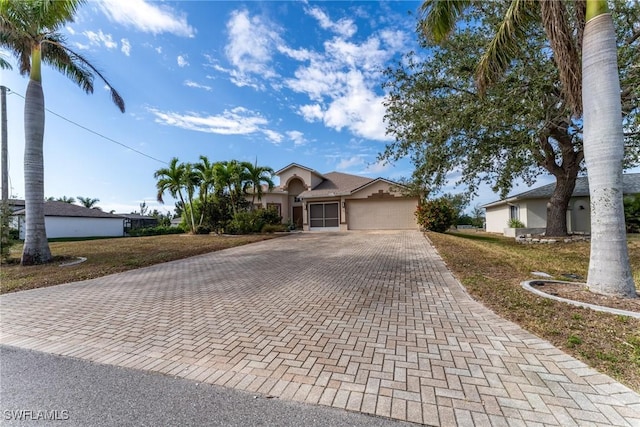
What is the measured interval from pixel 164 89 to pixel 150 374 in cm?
1624

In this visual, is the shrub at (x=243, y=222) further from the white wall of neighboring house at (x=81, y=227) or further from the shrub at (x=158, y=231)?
the white wall of neighboring house at (x=81, y=227)

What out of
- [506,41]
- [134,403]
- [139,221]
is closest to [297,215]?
[506,41]

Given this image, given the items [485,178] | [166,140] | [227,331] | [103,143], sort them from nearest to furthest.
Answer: [227,331] < [485,178] < [103,143] < [166,140]

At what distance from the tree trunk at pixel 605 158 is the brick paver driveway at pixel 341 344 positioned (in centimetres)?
229

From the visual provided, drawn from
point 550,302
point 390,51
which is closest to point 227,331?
point 550,302

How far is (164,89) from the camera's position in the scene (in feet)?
49.6

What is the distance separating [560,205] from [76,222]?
1606 inches

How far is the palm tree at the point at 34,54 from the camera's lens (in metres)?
8.79

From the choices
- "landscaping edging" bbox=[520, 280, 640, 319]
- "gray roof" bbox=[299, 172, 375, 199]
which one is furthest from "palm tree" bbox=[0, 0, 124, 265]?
"gray roof" bbox=[299, 172, 375, 199]

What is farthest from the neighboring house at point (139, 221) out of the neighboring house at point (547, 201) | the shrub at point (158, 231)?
the neighboring house at point (547, 201)

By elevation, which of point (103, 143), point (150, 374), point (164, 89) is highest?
point (164, 89)

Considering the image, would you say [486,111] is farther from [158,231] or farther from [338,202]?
[158,231]

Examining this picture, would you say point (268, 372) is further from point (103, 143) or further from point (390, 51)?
point (103, 143)

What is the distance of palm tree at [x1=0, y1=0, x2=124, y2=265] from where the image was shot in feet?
28.8
